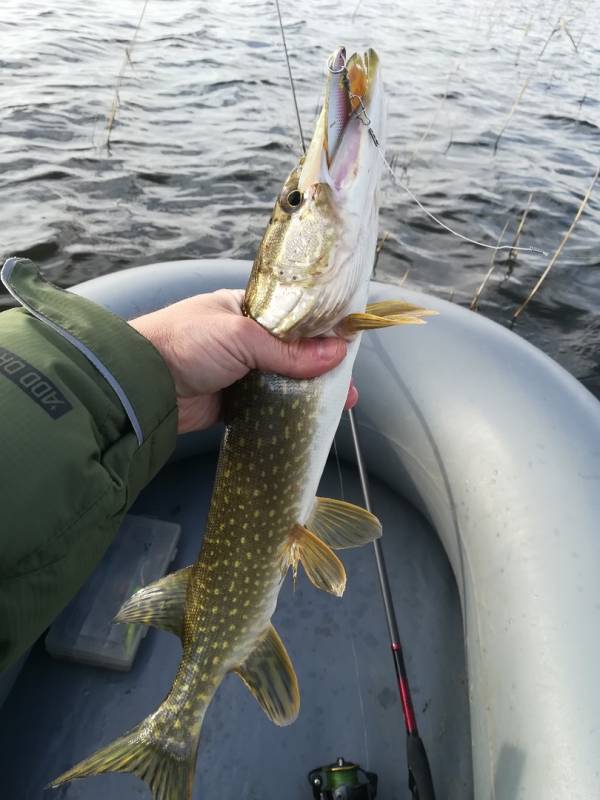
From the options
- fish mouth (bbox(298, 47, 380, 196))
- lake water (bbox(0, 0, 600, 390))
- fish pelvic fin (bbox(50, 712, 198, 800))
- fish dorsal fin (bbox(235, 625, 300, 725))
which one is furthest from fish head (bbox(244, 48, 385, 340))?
lake water (bbox(0, 0, 600, 390))

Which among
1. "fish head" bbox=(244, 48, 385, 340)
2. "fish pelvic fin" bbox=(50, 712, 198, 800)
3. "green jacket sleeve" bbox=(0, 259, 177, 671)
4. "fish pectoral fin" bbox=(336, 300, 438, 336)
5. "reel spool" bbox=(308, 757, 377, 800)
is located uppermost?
"fish head" bbox=(244, 48, 385, 340)

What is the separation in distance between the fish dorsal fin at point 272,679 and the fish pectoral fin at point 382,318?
0.88m

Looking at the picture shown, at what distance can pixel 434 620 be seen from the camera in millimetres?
2195

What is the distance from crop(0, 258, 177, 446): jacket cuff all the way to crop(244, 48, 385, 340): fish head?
1.11ft

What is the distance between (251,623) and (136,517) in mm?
968

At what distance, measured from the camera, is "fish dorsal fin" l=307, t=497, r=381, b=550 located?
162cm

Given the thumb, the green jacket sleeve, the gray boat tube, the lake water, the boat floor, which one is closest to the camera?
the green jacket sleeve

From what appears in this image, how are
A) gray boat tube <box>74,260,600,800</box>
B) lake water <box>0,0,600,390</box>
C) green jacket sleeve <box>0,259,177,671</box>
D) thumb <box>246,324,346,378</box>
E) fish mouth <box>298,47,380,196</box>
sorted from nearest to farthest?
green jacket sleeve <box>0,259,177,671</box>
fish mouth <box>298,47,380,196</box>
gray boat tube <box>74,260,600,800</box>
thumb <box>246,324,346,378</box>
lake water <box>0,0,600,390</box>

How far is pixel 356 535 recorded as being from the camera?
162 centimetres

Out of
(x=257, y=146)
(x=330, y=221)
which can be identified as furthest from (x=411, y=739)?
(x=257, y=146)

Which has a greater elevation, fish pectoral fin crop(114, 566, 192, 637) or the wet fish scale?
the wet fish scale

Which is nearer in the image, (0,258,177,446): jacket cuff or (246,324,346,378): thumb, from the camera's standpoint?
(0,258,177,446): jacket cuff

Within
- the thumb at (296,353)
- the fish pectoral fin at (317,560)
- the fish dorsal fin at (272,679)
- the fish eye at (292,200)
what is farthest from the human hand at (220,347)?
the fish dorsal fin at (272,679)

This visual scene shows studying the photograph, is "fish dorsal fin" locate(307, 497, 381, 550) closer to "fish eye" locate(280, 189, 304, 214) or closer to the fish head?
the fish head
